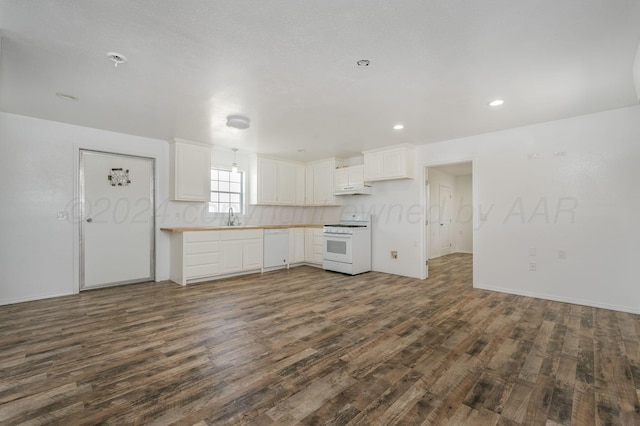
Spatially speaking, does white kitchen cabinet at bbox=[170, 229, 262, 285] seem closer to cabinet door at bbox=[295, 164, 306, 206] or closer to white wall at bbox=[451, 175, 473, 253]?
cabinet door at bbox=[295, 164, 306, 206]

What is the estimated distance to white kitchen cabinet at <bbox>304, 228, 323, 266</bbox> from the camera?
20.8 ft

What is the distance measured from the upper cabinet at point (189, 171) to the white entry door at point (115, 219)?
0.42 meters

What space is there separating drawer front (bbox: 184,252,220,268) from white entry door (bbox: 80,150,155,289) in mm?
765

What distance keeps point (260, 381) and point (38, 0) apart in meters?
2.82

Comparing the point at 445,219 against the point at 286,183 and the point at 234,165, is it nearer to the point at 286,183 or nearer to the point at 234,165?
the point at 286,183

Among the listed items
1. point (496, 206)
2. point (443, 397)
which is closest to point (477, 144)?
point (496, 206)

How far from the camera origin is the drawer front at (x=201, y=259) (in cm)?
475

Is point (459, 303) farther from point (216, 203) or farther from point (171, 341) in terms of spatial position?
point (216, 203)

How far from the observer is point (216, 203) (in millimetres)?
5828

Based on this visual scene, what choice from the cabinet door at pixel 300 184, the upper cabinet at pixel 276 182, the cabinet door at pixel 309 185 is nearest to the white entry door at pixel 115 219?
the upper cabinet at pixel 276 182

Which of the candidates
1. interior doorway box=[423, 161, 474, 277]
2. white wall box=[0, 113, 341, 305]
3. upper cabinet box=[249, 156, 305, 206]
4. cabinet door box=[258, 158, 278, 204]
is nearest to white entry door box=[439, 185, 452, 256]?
interior doorway box=[423, 161, 474, 277]

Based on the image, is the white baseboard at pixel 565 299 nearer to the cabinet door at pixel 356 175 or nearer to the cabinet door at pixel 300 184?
the cabinet door at pixel 356 175

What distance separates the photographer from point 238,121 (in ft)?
12.5

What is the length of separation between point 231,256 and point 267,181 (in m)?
1.87
